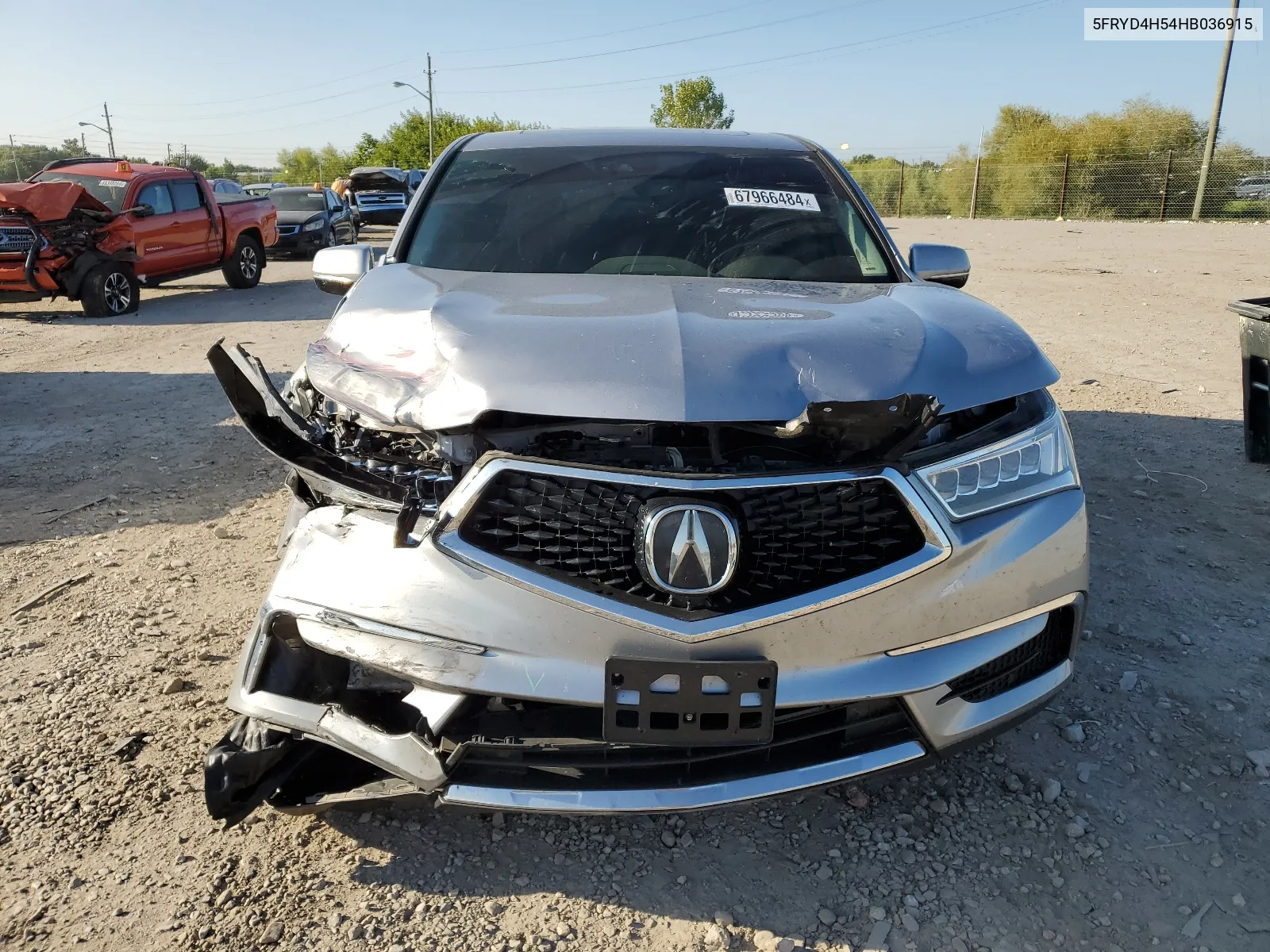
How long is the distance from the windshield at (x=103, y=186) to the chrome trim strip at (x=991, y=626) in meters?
12.1

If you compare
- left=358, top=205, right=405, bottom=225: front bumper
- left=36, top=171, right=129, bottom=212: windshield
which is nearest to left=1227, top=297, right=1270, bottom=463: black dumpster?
left=36, top=171, right=129, bottom=212: windshield

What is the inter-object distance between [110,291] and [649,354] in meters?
11.3

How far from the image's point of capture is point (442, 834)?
7.24 ft

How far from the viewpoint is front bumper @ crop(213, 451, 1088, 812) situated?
180 centimetres

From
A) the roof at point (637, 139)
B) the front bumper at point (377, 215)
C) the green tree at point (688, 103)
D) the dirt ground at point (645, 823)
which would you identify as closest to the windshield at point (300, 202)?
the front bumper at point (377, 215)

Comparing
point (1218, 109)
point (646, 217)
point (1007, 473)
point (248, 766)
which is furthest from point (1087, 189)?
point (248, 766)

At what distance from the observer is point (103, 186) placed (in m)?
11.8

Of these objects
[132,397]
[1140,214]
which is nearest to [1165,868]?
[132,397]

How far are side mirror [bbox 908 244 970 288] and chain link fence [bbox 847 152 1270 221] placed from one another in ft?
78.6

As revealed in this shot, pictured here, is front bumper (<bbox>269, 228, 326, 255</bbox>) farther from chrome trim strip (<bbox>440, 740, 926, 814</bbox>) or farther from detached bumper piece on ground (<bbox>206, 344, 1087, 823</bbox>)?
chrome trim strip (<bbox>440, 740, 926, 814</bbox>)

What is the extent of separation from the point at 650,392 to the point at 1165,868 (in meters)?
1.59

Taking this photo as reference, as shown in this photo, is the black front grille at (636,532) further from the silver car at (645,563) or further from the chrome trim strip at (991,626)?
the chrome trim strip at (991,626)

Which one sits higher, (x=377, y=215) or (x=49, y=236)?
(x=49, y=236)

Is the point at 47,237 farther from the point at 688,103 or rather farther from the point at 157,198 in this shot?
the point at 688,103
